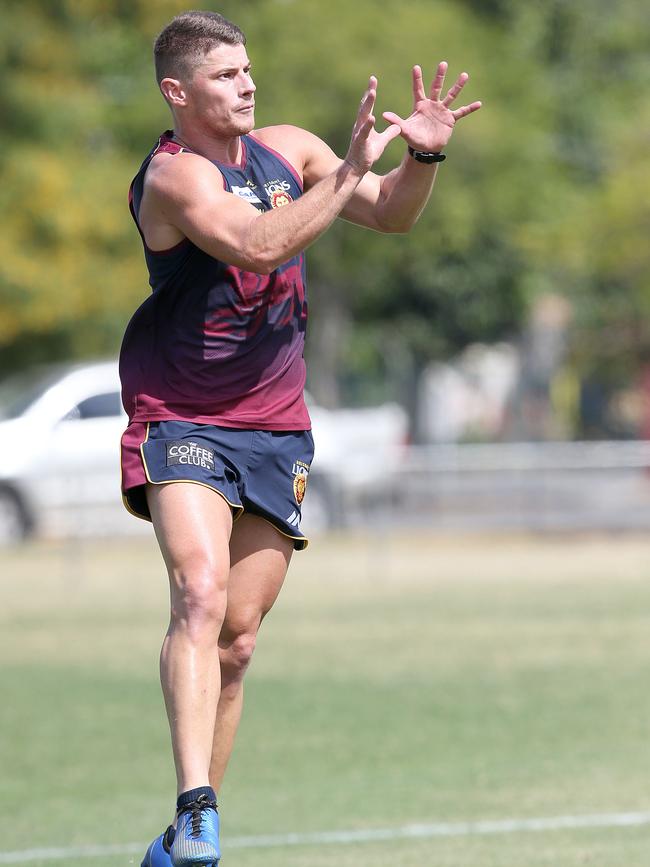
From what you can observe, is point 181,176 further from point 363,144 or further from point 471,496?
point 471,496

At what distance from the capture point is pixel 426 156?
536cm

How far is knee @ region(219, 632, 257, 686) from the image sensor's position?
530 centimetres

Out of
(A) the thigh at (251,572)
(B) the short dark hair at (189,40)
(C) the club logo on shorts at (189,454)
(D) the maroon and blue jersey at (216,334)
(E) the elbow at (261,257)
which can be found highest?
(B) the short dark hair at (189,40)

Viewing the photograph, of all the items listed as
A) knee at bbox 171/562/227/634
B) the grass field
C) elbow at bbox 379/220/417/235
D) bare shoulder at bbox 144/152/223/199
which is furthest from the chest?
the grass field

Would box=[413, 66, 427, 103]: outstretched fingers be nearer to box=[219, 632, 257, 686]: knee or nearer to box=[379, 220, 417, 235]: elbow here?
box=[379, 220, 417, 235]: elbow

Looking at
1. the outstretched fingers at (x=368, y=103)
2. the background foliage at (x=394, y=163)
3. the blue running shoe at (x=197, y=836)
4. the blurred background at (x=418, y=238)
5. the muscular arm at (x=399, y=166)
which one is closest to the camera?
the blue running shoe at (x=197, y=836)

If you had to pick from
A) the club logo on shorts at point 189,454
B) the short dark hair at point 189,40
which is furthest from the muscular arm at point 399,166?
the club logo on shorts at point 189,454

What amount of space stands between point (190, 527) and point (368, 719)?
175 inches

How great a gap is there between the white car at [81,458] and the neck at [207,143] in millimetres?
13947

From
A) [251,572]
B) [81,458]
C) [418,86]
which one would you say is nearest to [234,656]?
[251,572]

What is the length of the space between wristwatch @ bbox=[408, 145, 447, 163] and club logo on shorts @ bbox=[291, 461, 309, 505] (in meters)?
1.01

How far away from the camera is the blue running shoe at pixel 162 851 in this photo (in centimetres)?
473

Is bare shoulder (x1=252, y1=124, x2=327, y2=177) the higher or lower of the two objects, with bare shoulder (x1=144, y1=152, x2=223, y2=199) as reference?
higher

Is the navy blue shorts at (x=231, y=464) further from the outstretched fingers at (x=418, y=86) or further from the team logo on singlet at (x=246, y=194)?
the outstretched fingers at (x=418, y=86)
